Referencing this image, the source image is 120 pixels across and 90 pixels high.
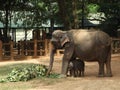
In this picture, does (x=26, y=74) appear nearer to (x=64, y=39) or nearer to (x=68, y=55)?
(x=68, y=55)

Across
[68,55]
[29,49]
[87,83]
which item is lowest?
[87,83]

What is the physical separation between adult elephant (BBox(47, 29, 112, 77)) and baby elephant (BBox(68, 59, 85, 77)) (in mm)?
148

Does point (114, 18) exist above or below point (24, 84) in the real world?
above

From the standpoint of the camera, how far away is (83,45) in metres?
12.2

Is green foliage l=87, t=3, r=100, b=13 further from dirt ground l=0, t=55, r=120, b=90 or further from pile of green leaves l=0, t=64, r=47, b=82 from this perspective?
pile of green leaves l=0, t=64, r=47, b=82

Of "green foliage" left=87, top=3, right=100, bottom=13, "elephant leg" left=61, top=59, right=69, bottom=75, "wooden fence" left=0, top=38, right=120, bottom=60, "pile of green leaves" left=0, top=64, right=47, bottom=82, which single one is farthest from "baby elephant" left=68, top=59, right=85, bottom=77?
"green foliage" left=87, top=3, right=100, bottom=13

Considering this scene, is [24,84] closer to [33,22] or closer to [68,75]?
[68,75]

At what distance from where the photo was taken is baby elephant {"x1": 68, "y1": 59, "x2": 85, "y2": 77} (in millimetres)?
12242

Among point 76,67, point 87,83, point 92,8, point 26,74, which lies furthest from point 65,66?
point 92,8

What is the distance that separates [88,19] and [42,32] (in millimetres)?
7515

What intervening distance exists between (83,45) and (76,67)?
737 millimetres

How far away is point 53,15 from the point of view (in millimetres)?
27094

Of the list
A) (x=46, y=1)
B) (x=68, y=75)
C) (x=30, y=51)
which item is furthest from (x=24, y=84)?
(x=46, y=1)

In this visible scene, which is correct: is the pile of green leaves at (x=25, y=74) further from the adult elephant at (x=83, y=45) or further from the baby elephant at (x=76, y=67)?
the baby elephant at (x=76, y=67)
